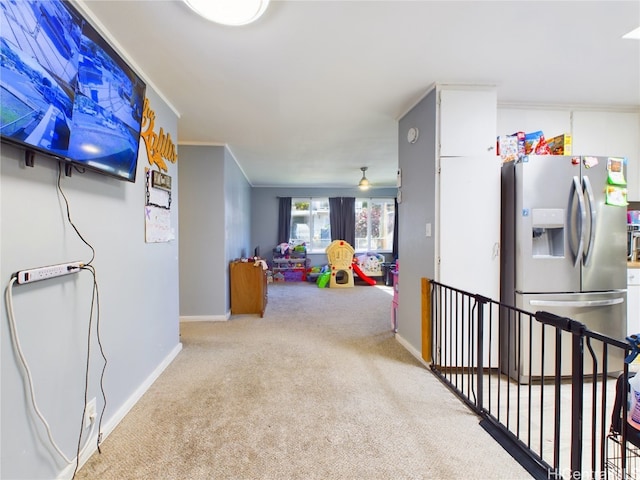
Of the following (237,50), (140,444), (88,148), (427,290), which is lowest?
(140,444)

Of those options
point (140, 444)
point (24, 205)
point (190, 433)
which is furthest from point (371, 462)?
point (24, 205)

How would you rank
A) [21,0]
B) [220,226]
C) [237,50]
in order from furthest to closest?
[220,226] < [237,50] < [21,0]

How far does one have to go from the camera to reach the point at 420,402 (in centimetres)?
197

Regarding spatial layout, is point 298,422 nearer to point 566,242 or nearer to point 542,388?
point 542,388

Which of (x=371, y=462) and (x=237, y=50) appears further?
(x=237, y=50)

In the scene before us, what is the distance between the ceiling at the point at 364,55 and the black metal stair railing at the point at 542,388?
1.67 meters

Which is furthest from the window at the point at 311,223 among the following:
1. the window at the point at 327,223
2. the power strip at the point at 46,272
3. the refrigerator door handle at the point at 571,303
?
the power strip at the point at 46,272

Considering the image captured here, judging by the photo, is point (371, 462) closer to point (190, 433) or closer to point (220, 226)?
point (190, 433)

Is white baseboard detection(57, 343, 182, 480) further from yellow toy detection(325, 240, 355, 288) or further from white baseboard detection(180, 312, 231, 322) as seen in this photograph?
yellow toy detection(325, 240, 355, 288)

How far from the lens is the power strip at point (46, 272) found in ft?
3.71

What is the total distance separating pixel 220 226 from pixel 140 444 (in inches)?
104

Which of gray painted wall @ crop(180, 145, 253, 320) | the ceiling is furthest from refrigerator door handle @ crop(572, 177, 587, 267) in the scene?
gray painted wall @ crop(180, 145, 253, 320)

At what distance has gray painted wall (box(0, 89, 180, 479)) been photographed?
1.12 metres

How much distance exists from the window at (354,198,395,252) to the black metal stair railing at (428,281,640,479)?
5.53 metres
